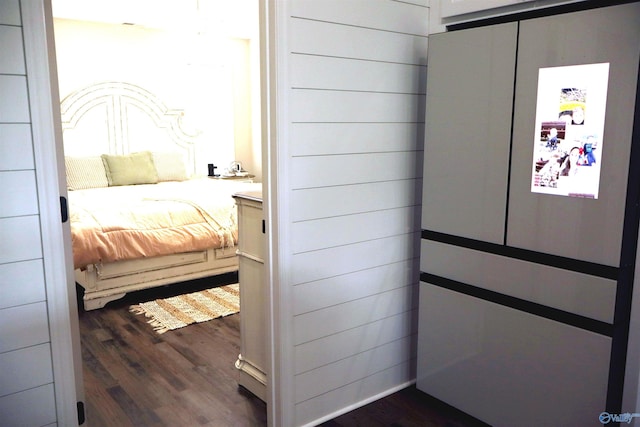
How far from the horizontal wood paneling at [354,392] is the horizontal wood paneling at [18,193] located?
4.69 ft

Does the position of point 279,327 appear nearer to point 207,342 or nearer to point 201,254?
point 207,342

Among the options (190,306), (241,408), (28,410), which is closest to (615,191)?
(241,408)

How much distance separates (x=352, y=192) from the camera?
2.43 m

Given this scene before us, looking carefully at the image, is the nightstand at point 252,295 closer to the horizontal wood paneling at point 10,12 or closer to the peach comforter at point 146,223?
the horizontal wood paneling at point 10,12

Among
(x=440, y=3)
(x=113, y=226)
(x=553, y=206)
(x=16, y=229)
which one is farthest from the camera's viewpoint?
(x=113, y=226)

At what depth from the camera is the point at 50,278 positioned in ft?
5.81

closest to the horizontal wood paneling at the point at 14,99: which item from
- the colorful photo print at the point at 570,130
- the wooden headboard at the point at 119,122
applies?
the colorful photo print at the point at 570,130

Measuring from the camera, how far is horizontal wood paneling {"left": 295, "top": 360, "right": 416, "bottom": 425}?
7.98ft

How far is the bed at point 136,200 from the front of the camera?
153 inches

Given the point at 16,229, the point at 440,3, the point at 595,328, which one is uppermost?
the point at 440,3

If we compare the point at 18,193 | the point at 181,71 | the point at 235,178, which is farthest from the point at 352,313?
the point at 181,71

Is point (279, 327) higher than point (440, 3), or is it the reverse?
point (440, 3)

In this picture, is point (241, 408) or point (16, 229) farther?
point (241, 408)

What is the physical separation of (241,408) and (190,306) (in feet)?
5.01
